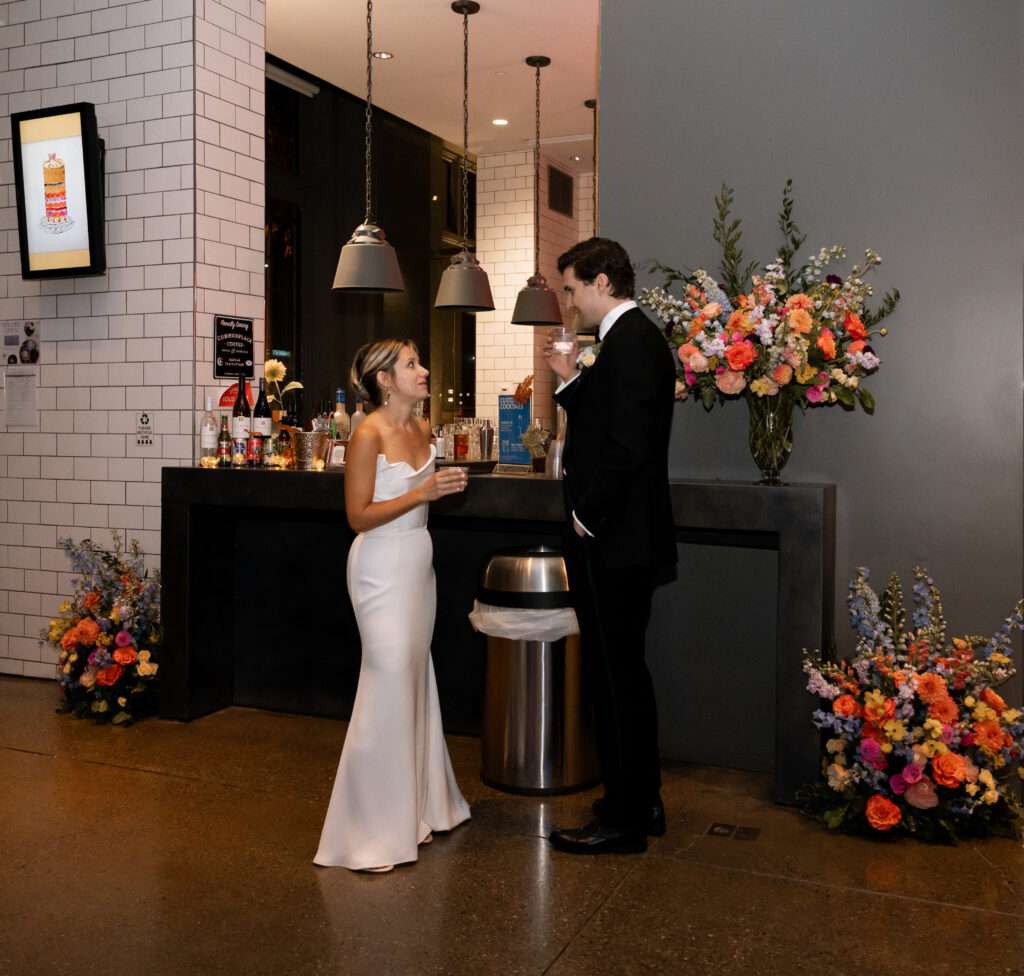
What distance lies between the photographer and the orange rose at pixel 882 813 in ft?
10.3

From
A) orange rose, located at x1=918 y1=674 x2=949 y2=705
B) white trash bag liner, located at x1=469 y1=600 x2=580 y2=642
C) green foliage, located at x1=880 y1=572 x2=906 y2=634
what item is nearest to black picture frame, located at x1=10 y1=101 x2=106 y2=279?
white trash bag liner, located at x1=469 y1=600 x2=580 y2=642

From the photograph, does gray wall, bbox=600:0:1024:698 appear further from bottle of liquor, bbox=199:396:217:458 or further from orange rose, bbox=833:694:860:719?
bottle of liquor, bbox=199:396:217:458

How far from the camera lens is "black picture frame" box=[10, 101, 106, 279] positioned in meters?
4.88

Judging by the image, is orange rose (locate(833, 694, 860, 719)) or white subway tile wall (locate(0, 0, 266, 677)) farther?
white subway tile wall (locate(0, 0, 266, 677))

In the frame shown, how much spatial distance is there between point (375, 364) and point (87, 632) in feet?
7.57

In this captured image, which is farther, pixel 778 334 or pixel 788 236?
pixel 788 236

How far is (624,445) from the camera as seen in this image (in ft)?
9.44

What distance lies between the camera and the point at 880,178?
3.69 metres

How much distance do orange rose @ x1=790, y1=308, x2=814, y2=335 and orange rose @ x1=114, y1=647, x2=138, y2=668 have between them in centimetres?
306

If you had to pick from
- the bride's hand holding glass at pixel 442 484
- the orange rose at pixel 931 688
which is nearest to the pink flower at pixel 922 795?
the orange rose at pixel 931 688

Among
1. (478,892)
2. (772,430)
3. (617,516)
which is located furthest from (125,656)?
(772,430)

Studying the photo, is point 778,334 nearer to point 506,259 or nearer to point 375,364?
point 375,364

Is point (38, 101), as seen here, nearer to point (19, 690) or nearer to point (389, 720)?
point (19, 690)

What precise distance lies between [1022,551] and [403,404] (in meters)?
2.11
